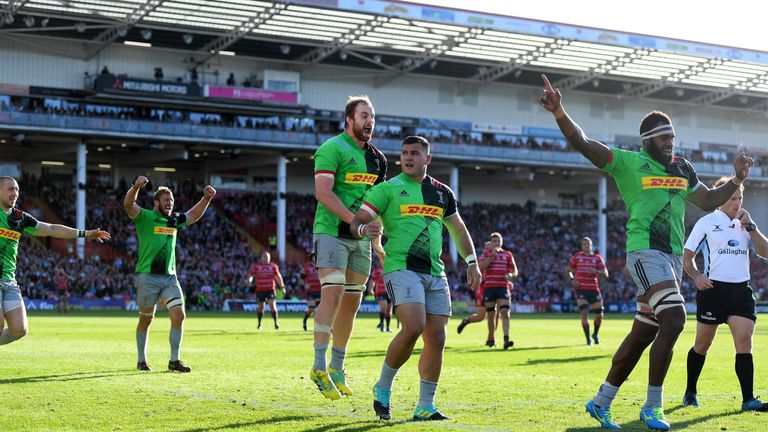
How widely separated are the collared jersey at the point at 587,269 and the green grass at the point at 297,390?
10.9ft

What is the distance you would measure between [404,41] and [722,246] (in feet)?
166

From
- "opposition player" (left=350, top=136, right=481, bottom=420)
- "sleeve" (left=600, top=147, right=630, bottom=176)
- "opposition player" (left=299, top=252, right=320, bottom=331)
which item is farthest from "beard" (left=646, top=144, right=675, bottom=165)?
"opposition player" (left=299, top=252, right=320, bottom=331)

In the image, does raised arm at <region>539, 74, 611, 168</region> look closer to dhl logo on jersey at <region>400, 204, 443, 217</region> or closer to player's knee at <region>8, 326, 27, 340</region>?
dhl logo on jersey at <region>400, 204, 443, 217</region>

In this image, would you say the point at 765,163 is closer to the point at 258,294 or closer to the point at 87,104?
the point at 87,104

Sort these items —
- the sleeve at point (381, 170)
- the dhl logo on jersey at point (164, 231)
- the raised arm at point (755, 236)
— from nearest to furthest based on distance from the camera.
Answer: the sleeve at point (381, 170) < the raised arm at point (755, 236) < the dhl logo on jersey at point (164, 231)

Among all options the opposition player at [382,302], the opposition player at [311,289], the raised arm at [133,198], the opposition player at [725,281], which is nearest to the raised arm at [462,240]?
the opposition player at [725,281]

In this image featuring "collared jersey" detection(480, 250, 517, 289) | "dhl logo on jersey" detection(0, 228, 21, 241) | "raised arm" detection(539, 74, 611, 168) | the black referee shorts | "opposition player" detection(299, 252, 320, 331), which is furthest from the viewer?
"opposition player" detection(299, 252, 320, 331)

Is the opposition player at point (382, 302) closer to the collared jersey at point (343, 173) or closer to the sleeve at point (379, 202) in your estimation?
the collared jersey at point (343, 173)

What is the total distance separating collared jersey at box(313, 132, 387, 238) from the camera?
32.2 feet

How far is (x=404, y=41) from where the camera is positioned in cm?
6047

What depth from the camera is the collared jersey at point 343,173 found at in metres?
9.83

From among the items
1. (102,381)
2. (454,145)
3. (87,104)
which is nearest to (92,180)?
(87,104)

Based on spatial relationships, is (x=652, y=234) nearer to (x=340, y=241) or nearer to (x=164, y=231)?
(x=340, y=241)

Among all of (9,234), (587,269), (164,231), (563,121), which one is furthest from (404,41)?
(563,121)
